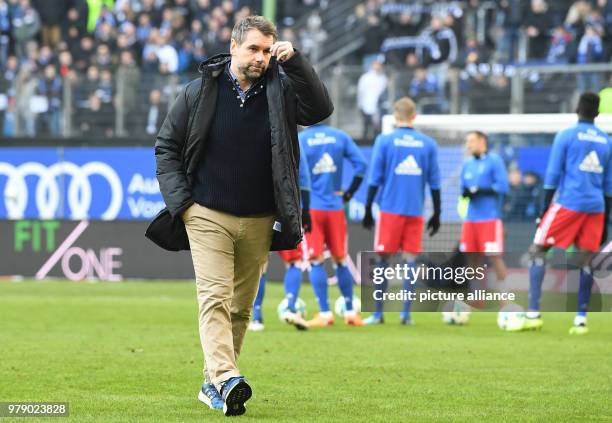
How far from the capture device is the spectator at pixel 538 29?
25344mm

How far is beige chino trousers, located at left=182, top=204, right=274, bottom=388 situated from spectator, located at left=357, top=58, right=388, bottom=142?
52.2ft

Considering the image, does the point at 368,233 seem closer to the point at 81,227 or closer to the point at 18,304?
the point at 81,227

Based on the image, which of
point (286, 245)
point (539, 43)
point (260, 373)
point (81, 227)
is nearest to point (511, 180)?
point (539, 43)

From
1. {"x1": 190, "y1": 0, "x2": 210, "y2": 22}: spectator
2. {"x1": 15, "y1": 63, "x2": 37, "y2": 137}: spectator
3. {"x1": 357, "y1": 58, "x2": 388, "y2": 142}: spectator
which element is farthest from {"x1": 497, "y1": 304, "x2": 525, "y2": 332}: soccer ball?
{"x1": 190, "y1": 0, "x2": 210, "y2": 22}: spectator

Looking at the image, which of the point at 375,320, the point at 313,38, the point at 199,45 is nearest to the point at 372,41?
the point at 313,38

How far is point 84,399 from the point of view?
8.02 metres

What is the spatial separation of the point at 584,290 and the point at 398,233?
2.67 meters

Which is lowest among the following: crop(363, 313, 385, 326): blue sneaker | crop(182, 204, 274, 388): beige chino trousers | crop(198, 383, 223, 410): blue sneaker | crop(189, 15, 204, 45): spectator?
crop(363, 313, 385, 326): blue sneaker

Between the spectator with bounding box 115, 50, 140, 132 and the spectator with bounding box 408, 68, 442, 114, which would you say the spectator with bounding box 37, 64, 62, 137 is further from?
the spectator with bounding box 408, 68, 442, 114

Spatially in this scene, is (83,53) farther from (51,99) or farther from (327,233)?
(327,233)

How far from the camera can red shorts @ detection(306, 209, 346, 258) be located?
14.3 meters

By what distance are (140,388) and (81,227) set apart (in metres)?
14.6

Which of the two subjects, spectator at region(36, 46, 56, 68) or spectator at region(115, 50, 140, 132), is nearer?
spectator at region(115, 50, 140, 132)

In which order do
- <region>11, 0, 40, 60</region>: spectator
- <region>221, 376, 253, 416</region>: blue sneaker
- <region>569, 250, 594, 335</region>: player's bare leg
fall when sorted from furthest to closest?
1. <region>11, 0, 40, 60</region>: spectator
2. <region>569, 250, 594, 335</region>: player's bare leg
3. <region>221, 376, 253, 416</region>: blue sneaker
